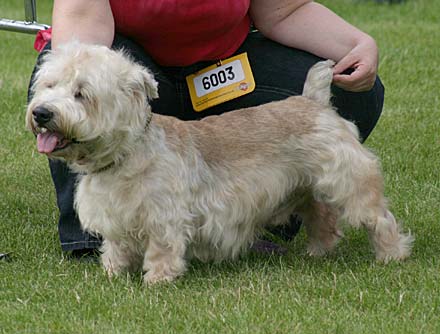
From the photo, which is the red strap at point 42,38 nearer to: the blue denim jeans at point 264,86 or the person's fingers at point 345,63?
the blue denim jeans at point 264,86

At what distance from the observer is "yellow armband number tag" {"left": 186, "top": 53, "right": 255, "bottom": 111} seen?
3.87 m

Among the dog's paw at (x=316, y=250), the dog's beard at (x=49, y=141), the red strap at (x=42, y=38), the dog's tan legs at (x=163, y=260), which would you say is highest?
the dog's beard at (x=49, y=141)

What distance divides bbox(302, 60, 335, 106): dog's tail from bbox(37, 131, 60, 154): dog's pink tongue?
0.99 meters

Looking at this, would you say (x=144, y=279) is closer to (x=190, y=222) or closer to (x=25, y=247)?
(x=190, y=222)

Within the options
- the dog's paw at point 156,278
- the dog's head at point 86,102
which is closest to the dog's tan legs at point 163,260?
the dog's paw at point 156,278

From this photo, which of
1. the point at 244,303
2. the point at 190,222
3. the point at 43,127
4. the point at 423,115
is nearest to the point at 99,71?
the point at 43,127

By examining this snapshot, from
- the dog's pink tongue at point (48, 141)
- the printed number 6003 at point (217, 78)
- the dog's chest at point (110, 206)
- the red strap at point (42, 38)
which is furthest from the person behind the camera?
the red strap at point (42, 38)

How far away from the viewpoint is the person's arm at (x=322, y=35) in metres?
3.68

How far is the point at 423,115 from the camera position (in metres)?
5.80

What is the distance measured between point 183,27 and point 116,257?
884 millimetres

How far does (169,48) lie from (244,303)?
1.19 meters

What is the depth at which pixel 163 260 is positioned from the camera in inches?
128

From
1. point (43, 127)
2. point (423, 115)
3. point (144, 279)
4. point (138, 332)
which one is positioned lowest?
point (423, 115)

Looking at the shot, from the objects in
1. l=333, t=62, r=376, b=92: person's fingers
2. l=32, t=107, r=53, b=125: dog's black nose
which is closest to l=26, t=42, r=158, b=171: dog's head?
l=32, t=107, r=53, b=125: dog's black nose
